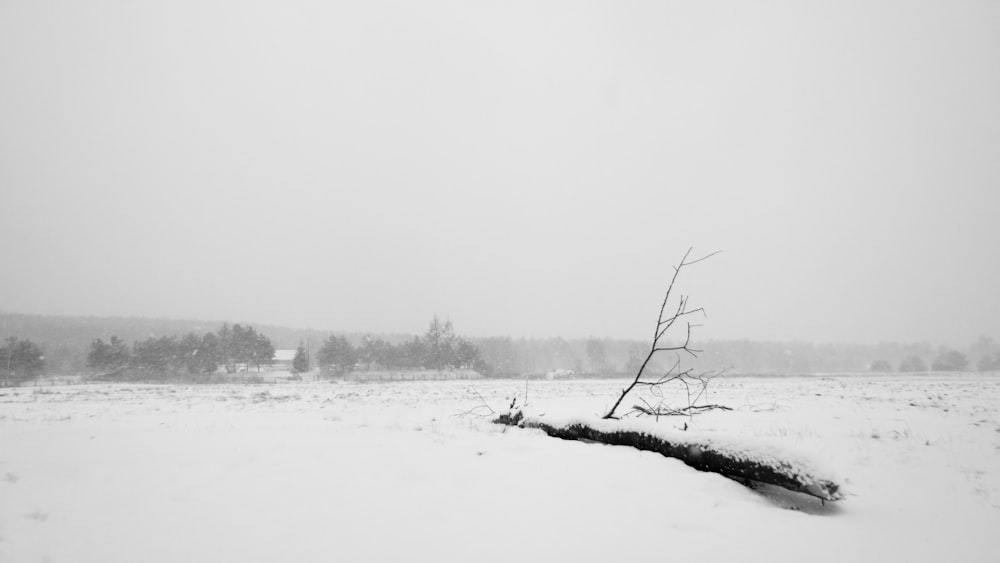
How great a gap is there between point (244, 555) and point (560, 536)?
7.37 feet

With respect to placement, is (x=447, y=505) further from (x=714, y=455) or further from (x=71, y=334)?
(x=71, y=334)

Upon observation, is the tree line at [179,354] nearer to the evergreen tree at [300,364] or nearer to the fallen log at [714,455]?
the evergreen tree at [300,364]

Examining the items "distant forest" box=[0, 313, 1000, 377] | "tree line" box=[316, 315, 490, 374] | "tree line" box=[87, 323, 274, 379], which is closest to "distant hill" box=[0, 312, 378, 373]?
"distant forest" box=[0, 313, 1000, 377]

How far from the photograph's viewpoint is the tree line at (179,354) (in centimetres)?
5262

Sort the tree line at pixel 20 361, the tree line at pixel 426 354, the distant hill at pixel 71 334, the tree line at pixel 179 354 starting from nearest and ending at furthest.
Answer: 1. the tree line at pixel 20 361
2. the tree line at pixel 179 354
3. the tree line at pixel 426 354
4. the distant hill at pixel 71 334

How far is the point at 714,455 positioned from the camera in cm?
500

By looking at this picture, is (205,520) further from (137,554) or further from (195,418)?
(195,418)

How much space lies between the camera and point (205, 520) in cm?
346

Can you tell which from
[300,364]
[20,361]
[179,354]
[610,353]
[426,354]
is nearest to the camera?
[20,361]

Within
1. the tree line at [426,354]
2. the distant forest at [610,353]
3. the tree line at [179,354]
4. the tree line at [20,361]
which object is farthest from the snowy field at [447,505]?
the distant forest at [610,353]

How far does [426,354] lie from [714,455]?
6559 cm

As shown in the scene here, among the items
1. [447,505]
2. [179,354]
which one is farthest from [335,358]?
[447,505]

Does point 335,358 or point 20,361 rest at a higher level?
point 335,358

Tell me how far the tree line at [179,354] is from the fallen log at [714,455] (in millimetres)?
63286
